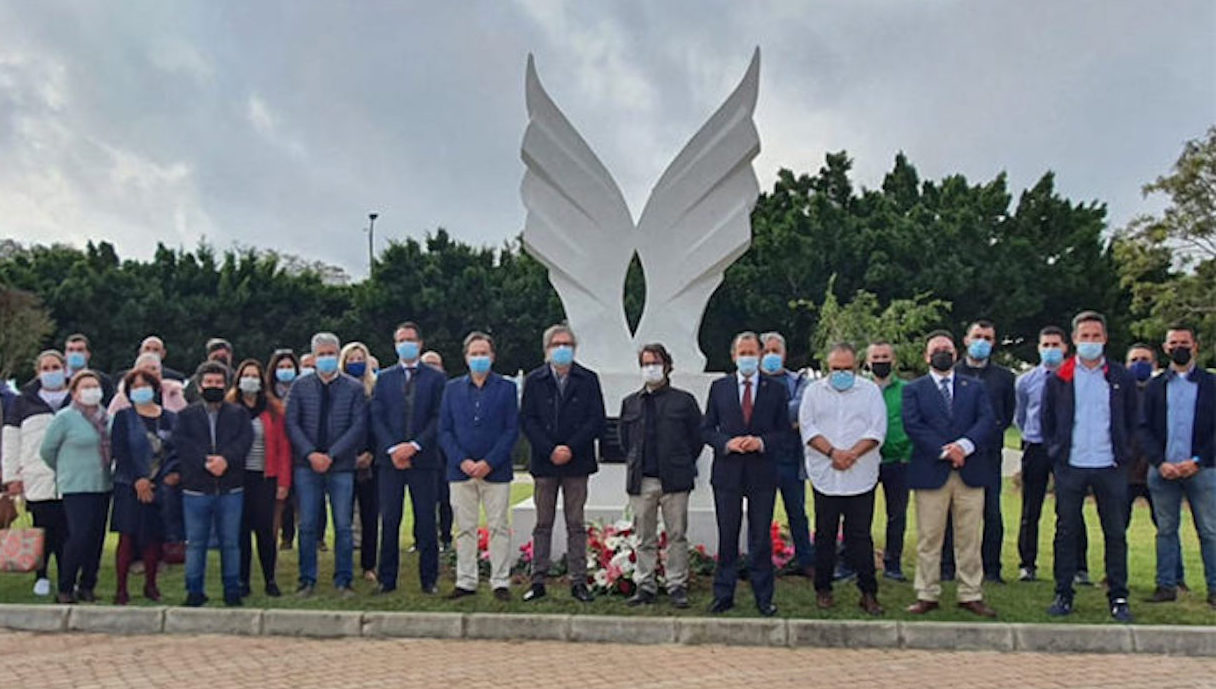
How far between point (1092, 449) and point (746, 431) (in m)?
2.05

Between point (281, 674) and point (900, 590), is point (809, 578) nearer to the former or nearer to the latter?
point (900, 590)

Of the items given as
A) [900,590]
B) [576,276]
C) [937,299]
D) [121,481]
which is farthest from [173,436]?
[937,299]

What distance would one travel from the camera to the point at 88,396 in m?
6.32

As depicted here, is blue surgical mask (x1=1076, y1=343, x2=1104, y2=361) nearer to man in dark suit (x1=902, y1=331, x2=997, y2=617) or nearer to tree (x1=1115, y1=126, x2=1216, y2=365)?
man in dark suit (x1=902, y1=331, x2=997, y2=617)

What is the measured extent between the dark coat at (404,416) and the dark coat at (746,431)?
1765mm

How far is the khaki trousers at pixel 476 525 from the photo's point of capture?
21.0 ft

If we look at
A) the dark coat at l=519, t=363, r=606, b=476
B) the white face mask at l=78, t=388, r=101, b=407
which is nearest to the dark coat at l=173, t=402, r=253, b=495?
the white face mask at l=78, t=388, r=101, b=407

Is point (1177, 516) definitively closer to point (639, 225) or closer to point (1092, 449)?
point (1092, 449)

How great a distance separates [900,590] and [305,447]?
4.00 metres

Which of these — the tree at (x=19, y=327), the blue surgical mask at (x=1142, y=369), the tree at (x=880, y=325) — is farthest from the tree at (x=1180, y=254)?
the tree at (x=19, y=327)

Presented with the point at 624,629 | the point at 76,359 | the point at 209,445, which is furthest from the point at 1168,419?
the point at 76,359

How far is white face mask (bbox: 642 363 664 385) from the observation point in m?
6.32

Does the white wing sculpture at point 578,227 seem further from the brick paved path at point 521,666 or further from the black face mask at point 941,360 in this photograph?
the brick paved path at point 521,666

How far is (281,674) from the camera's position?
503 centimetres
